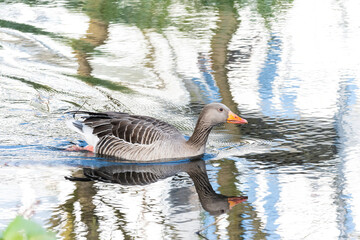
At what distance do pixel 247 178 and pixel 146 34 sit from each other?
8.04m

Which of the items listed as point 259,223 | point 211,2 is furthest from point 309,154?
point 211,2

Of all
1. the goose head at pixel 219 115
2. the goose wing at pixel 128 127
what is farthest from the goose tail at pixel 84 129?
the goose head at pixel 219 115

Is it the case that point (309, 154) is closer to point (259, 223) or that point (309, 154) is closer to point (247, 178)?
point (247, 178)

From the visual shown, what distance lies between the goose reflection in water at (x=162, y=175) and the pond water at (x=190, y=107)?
3 centimetres

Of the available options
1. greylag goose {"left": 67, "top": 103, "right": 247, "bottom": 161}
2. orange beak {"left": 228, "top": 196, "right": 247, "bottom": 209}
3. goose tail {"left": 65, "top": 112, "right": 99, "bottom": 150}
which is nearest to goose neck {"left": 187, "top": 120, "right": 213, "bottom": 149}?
greylag goose {"left": 67, "top": 103, "right": 247, "bottom": 161}

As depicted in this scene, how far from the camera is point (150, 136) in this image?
829cm

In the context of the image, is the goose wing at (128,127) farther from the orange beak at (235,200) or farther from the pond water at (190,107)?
the orange beak at (235,200)

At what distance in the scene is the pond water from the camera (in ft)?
20.2

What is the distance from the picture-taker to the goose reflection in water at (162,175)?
661cm

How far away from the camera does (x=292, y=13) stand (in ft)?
55.5

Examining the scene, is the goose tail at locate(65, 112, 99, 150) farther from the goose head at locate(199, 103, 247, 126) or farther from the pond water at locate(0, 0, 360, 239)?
the goose head at locate(199, 103, 247, 126)

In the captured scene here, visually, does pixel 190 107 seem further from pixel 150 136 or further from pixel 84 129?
pixel 150 136

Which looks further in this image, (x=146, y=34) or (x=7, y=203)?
(x=146, y=34)

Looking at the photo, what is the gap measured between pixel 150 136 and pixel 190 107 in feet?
6.94
